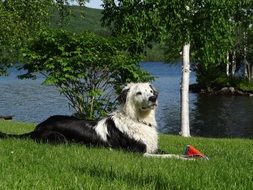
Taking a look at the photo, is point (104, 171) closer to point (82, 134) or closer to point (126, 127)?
point (126, 127)

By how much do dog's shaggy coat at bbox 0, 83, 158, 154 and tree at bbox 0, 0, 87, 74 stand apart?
46.5ft

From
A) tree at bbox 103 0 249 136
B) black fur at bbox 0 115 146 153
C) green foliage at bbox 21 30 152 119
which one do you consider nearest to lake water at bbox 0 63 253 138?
tree at bbox 103 0 249 136

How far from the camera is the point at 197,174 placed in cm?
692

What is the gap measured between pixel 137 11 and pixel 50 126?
1411cm

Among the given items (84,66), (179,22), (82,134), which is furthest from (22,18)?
(82,134)

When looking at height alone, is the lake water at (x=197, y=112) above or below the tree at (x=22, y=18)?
below

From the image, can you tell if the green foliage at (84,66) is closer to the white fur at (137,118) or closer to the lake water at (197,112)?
the white fur at (137,118)

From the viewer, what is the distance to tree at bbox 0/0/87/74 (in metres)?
25.9

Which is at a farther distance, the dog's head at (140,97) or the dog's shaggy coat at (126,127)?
the dog's shaggy coat at (126,127)

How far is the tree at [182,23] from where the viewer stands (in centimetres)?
2409

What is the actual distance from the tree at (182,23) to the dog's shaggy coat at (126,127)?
1340 centimetres

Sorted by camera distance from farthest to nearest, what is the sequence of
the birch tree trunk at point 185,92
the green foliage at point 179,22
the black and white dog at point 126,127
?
the birch tree trunk at point 185,92 < the green foliage at point 179,22 < the black and white dog at point 126,127

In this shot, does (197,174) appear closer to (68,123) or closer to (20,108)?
(68,123)

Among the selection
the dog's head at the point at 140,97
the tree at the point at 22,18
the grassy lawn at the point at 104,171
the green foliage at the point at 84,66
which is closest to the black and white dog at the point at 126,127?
the dog's head at the point at 140,97
